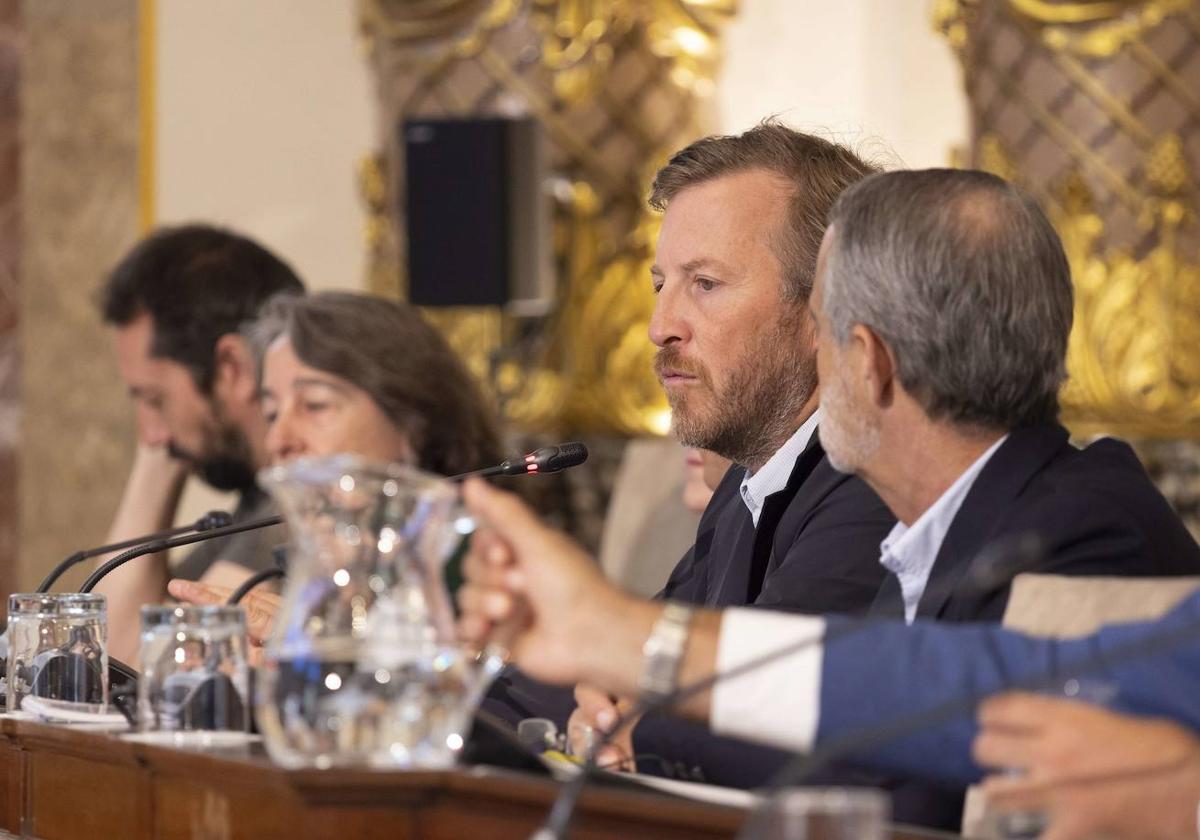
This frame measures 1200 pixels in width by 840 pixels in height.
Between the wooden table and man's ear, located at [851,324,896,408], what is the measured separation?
0.68 meters

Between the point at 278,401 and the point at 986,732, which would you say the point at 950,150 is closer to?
the point at 278,401

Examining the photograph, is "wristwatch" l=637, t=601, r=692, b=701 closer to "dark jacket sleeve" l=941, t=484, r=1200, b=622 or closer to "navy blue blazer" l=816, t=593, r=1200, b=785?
"navy blue blazer" l=816, t=593, r=1200, b=785

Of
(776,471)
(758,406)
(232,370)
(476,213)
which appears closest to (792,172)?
(758,406)

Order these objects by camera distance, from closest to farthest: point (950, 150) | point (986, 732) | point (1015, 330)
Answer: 1. point (986, 732)
2. point (1015, 330)
3. point (950, 150)

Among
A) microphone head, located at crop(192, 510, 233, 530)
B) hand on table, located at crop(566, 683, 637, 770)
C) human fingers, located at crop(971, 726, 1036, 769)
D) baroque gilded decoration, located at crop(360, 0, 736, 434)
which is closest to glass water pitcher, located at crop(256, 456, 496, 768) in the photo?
human fingers, located at crop(971, 726, 1036, 769)

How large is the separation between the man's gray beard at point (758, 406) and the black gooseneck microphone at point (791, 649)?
858 mm

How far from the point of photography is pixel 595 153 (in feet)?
19.4

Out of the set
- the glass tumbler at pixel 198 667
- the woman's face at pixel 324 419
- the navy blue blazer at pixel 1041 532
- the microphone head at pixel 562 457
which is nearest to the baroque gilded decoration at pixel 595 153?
the woman's face at pixel 324 419

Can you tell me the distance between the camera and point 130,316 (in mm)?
4695

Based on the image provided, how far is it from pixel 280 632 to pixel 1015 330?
94 centimetres

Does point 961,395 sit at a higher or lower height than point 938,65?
lower

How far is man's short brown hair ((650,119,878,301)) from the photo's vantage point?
9.51 ft

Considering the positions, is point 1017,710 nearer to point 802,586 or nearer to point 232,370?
point 802,586

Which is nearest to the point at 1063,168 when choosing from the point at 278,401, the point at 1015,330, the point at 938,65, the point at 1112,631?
the point at 938,65
